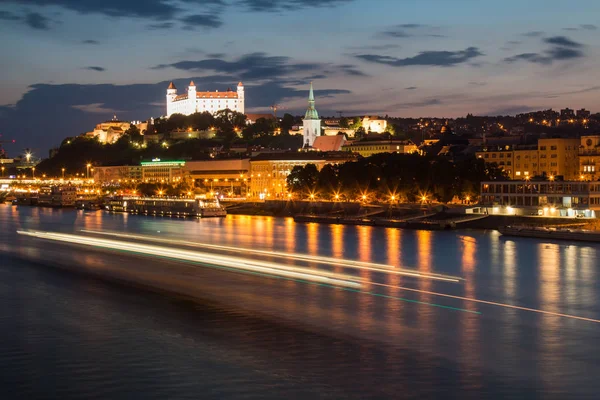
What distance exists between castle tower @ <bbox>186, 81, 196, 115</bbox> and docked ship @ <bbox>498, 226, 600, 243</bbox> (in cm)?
7951

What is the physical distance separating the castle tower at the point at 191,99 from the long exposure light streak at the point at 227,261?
78.7 m

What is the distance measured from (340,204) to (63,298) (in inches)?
1357

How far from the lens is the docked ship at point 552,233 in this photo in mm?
30155

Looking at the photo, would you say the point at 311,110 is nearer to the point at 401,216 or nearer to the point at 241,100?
the point at 241,100

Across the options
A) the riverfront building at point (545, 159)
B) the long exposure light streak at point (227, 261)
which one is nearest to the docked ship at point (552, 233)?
the long exposure light streak at point (227, 261)

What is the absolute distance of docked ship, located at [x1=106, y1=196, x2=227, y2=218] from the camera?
5181 cm

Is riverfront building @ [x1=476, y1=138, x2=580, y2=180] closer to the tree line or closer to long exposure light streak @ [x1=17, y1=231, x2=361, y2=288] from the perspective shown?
the tree line

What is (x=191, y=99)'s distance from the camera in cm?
10950

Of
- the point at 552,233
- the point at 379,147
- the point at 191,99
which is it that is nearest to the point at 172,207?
the point at 379,147

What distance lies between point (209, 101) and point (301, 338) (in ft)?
Result: 325

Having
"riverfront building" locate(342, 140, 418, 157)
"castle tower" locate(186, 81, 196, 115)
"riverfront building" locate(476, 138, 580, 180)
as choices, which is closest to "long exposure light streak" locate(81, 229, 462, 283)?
"riverfront building" locate(476, 138, 580, 180)

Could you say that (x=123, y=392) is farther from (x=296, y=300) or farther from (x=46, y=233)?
(x=46, y=233)

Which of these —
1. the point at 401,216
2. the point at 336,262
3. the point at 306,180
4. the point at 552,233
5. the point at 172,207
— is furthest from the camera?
the point at 306,180

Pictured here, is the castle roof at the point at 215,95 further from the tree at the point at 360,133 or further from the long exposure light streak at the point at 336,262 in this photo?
the long exposure light streak at the point at 336,262
